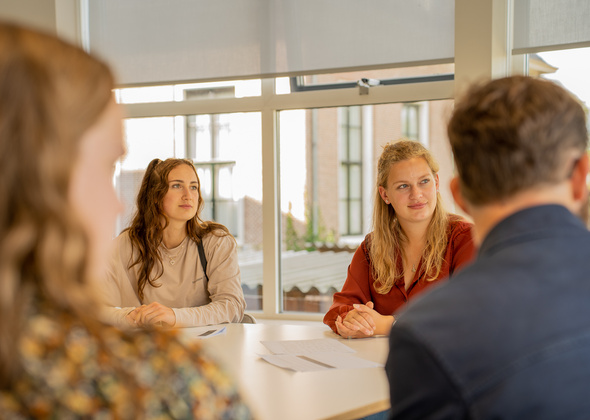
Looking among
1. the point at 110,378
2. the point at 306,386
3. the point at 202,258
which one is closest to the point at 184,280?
the point at 202,258

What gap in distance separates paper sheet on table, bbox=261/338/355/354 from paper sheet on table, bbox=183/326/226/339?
11.2 inches

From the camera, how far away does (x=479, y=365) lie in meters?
0.90

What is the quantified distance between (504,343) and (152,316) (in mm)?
1983

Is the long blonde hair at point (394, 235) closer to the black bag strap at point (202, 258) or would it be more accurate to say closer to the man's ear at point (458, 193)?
the black bag strap at point (202, 258)

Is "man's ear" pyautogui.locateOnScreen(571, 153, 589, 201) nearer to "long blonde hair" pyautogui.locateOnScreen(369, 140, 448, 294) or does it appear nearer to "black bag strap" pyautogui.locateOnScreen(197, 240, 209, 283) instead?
"long blonde hair" pyautogui.locateOnScreen(369, 140, 448, 294)

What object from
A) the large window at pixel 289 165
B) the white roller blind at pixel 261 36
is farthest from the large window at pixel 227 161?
the white roller blind at pixel 261 36

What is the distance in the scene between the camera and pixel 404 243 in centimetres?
286

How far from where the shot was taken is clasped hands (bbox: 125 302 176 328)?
2635mm

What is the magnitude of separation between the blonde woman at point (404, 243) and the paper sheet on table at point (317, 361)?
18.3 inches

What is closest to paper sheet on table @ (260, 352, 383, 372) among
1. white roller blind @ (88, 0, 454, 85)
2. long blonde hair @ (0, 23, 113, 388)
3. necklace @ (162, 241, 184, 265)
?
necklace @ (162, 241, 184, 265)

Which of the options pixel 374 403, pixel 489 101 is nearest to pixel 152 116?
pixel 374 403

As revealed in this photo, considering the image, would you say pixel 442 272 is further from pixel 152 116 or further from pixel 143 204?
pixel 152 116

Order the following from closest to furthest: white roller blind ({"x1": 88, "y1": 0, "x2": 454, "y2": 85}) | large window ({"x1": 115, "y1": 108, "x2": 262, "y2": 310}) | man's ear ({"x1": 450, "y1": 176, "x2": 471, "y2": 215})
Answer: man's ear ({"x1": 450, "y1": 176, "x2": 471, "y2": 215}) < white roller blind ({"x1": 88, "y1": 0, "x2": 454, "y2": 85}) < large window ({"x1": 115, "y1": 108, "x2": 262, "y2": 310})

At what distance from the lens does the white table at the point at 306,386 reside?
166 cm
